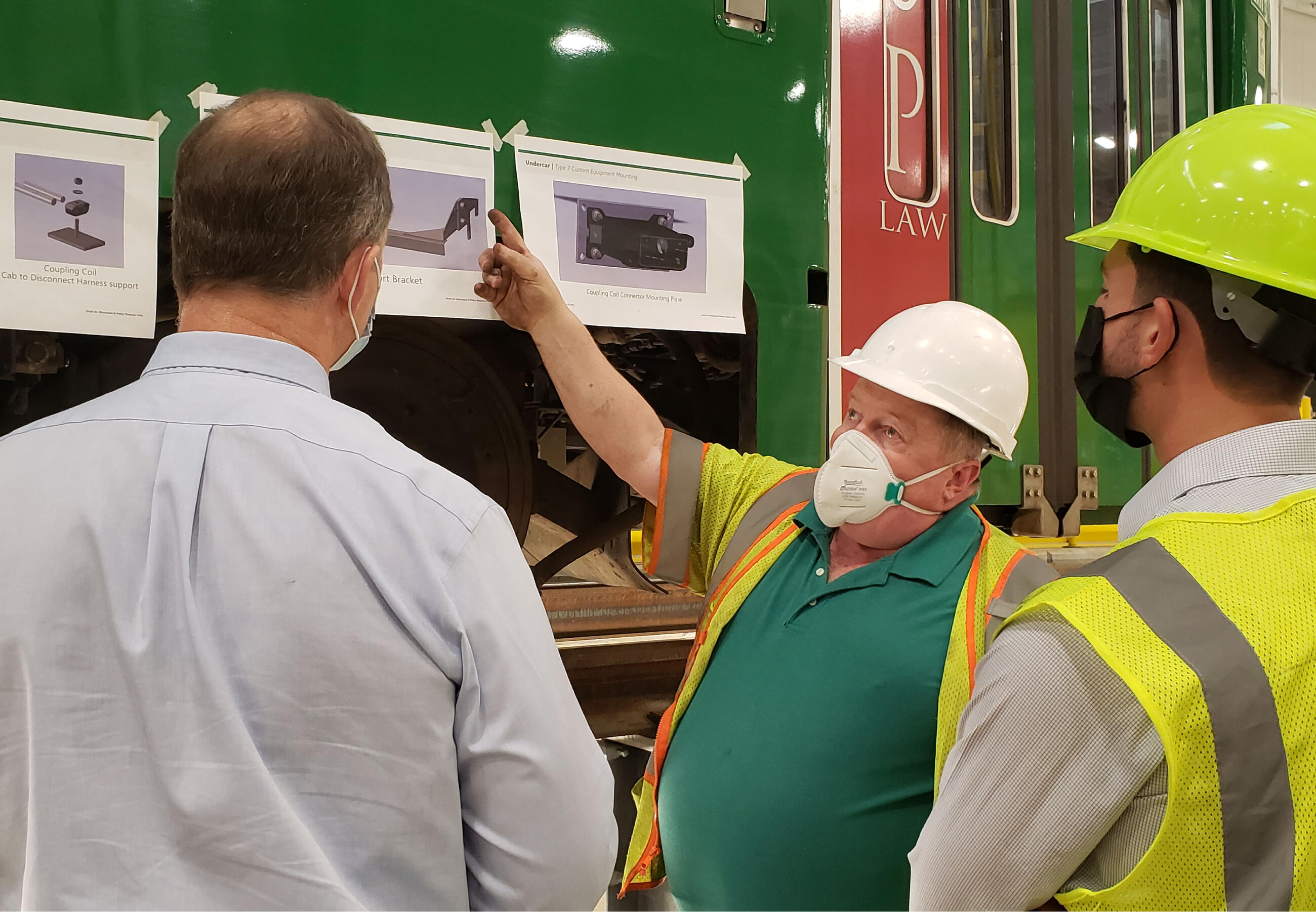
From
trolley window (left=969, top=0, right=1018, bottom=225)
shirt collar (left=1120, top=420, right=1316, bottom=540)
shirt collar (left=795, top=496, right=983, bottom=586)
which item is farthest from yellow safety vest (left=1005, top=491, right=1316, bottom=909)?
trolley window (left=969, top=0, right=1018, bottom=225)

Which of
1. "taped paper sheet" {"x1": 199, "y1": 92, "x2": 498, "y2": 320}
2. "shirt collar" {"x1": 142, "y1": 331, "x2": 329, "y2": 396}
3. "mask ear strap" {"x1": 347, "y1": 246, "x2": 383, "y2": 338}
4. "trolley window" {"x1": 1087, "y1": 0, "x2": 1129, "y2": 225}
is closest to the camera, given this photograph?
"shirt collar" {"x1": 142, "y1": 331, "x2": 329, "y2": 396}

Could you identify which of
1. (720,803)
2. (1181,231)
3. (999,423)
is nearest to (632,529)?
(720,803)

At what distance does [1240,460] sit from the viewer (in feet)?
3.73

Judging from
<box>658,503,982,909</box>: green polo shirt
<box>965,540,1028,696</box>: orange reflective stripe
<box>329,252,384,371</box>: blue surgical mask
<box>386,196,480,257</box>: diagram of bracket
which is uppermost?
<box>386,196,480,257</box>: diagram of bracket

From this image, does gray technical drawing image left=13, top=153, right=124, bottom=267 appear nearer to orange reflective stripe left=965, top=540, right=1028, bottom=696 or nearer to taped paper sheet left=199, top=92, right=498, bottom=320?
taped paper sheet left=199, top=92, right=498, bottom=320

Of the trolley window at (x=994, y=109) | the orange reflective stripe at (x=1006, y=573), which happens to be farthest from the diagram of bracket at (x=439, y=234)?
the trolley window at (x=994, y=109)

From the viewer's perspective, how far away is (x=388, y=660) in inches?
36.3

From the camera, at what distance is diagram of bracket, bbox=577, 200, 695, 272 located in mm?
1779

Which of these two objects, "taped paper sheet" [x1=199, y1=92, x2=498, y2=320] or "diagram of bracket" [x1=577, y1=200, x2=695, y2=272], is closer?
"taped paper sheet" [x1=199, y1=92, x2=498, y2=320]

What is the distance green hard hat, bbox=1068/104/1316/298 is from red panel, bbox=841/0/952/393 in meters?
0.82

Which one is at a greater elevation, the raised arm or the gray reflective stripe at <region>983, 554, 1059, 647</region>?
the raised arm

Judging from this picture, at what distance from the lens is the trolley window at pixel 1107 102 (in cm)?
267

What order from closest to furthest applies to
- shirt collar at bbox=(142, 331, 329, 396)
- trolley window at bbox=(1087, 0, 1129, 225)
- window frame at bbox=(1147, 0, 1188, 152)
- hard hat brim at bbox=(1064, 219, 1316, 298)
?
1. shirt collar at bbox=(142, 331, 329, 396)
2. hard hat brim at bbox=(1064, 219, 1316, 298)
3. trolley window at bbox=(1087, 0, 1129, 225)
4. window frame at bbox=(1147, 0, 1188, 152)

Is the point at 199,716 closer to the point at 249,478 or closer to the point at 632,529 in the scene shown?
the point at 249,478
